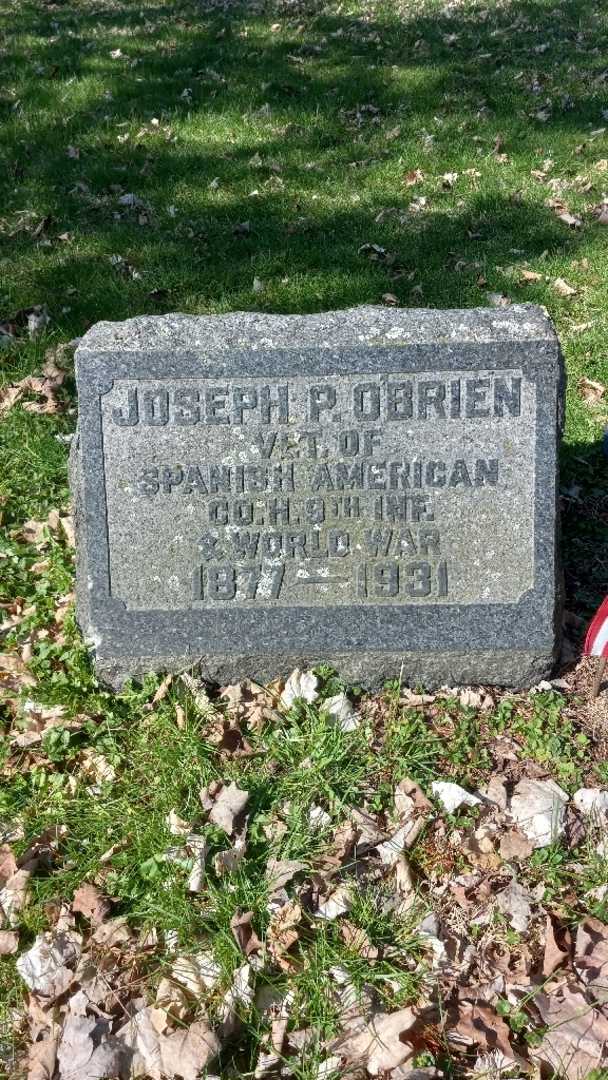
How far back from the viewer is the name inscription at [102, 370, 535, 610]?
10.7 ft

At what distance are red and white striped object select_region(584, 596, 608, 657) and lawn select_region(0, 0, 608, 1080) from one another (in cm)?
14

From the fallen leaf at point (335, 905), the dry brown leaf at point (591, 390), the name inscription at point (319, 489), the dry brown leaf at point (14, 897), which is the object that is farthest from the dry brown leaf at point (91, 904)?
the dry brown leaf at point (591, 390)

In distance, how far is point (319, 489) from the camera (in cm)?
334

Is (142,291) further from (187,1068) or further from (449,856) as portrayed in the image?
(187,1068)

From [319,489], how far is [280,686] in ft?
2.40

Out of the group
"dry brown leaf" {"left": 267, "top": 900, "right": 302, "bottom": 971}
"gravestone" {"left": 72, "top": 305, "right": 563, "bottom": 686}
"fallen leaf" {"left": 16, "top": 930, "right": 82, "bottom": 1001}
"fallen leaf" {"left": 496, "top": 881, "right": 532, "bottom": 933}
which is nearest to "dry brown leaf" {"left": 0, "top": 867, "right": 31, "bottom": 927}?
"fallen leaf" {"left": 16, "top": 930, "right": 82, "bottom": 1001}

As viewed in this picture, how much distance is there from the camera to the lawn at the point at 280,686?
8.34 feet

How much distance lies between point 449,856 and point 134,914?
0.94m

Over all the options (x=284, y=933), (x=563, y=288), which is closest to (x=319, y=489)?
(x=284, y=933)

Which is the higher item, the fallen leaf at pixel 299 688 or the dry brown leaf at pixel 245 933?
the fallen leaf at pixel 299 688

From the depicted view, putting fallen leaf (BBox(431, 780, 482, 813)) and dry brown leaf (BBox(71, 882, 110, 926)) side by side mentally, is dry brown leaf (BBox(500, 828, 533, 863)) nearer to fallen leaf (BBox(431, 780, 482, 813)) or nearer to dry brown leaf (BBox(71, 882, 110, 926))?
fallen leaf (BBox(431, 780, 482, 813))

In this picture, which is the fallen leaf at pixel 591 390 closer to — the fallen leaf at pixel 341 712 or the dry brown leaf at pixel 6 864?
the fallen leaf at pixel 341 712

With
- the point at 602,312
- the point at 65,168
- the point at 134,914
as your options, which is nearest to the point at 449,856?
the point at 134,914

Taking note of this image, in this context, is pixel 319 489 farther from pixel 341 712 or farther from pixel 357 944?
pixel 357 944
